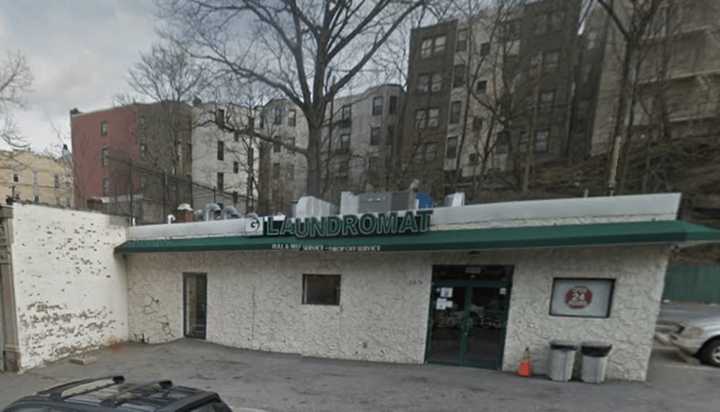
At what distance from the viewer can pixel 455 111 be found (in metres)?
30.7

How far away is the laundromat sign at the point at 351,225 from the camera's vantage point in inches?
315

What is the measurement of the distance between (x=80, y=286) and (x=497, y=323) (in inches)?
499

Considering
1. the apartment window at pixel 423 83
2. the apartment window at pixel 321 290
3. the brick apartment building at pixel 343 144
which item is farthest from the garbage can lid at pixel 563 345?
the apartment window at pixel 423 83

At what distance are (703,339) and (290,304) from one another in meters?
10.4

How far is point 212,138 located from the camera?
3238cm

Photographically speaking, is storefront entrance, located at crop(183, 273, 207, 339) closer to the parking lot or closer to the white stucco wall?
the white stucco wall

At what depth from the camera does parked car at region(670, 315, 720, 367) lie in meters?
7.52

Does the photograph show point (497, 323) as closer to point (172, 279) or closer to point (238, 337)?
point (238, 337)

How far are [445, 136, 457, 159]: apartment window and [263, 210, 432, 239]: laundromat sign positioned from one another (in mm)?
24330

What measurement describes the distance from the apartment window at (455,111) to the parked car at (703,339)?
25.1m

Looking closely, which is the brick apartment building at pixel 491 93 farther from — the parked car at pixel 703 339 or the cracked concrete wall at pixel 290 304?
the cracked concrete wall at pixel 290 304

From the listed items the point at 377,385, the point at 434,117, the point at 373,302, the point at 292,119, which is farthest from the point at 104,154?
the point at 377,385

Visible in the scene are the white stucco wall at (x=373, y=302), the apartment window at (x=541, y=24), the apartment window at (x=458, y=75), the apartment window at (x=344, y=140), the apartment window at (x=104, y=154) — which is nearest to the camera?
the white stucco wall at (x=373, y=302)

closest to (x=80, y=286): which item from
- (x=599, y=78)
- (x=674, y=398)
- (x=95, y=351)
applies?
(x=95, y=351)
